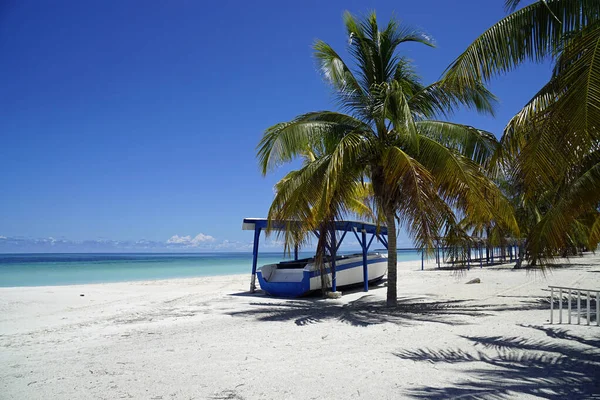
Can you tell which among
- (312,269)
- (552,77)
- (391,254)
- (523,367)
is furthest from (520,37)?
(312,269)

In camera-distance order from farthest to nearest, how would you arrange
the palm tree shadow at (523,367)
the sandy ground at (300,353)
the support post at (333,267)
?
the support post at (333,267) < the sandy ground at (300,353) < the palm tree shadow at (523,367)

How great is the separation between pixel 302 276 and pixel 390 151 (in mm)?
5737

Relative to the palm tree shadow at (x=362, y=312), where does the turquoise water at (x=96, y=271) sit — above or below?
below

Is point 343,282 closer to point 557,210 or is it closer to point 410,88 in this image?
point 410,88

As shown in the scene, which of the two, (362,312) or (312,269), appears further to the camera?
(312,269)

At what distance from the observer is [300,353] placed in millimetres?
6262

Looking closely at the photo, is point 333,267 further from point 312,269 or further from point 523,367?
point 523,367

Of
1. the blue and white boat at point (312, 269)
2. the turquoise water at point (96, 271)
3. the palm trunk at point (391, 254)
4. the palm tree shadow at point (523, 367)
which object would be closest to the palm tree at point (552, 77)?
the palm tree shadow at point (523, 367)

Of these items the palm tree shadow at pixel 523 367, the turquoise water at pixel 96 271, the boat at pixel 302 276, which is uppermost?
the boat at pixel 302 276

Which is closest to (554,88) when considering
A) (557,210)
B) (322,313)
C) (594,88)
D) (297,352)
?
(594,88)

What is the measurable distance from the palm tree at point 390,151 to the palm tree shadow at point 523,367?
329cm

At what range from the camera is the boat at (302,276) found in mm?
13258

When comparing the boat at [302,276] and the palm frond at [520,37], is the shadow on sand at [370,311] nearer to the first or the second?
the boat at [302,276]

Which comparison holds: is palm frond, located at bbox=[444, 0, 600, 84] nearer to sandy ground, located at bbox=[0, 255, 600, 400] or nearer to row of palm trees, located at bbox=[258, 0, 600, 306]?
row of palm trees, located at bbox=[258, 0, 600, 306]
